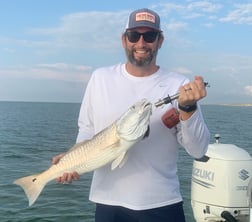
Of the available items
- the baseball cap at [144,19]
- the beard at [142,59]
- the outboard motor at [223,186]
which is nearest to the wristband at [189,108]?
the beard at [142,59]

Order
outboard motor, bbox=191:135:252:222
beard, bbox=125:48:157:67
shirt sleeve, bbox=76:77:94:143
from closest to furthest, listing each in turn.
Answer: beard, bbox=125:48:157:67 → shirt sleeve, bbox=76:77:94:143 → outboard motor, bbox=191:135:252:222

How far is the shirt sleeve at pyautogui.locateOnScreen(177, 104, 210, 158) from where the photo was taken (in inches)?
146

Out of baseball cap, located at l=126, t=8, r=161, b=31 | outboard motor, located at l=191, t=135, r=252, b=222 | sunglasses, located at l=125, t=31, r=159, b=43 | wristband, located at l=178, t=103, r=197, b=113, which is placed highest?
baseball cap, located at l=126, t=8, r=161, b=31

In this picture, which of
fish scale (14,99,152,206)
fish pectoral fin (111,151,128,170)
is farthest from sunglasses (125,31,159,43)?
fish pectoral fin (111,151,128,170)

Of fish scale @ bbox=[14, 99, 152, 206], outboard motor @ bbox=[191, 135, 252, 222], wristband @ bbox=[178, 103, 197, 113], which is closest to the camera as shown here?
wristband @ bbox=[178, 103, 197, 113]

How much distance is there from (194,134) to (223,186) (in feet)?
Result: 9.34

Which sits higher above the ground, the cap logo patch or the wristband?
the cap logo patch

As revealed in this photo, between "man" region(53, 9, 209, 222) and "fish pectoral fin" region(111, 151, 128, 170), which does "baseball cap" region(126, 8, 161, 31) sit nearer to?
"man" region(53, 9, 209, 222)

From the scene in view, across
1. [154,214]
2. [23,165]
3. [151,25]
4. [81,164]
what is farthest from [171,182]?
[23,165]

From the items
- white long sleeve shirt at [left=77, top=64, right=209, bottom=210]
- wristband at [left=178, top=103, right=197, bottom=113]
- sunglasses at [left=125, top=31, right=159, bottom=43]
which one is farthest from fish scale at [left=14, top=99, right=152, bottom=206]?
sunglasses at [left=125, top=31, right=159, bottom=43]

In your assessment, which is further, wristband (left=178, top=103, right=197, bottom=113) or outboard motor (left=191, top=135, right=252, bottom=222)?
outboard motor (left=191, top=135, right=252, bottom=222)

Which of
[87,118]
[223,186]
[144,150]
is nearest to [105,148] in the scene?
[144,150]

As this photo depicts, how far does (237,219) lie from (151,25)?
3413 mm

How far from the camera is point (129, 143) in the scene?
3.87 metres
